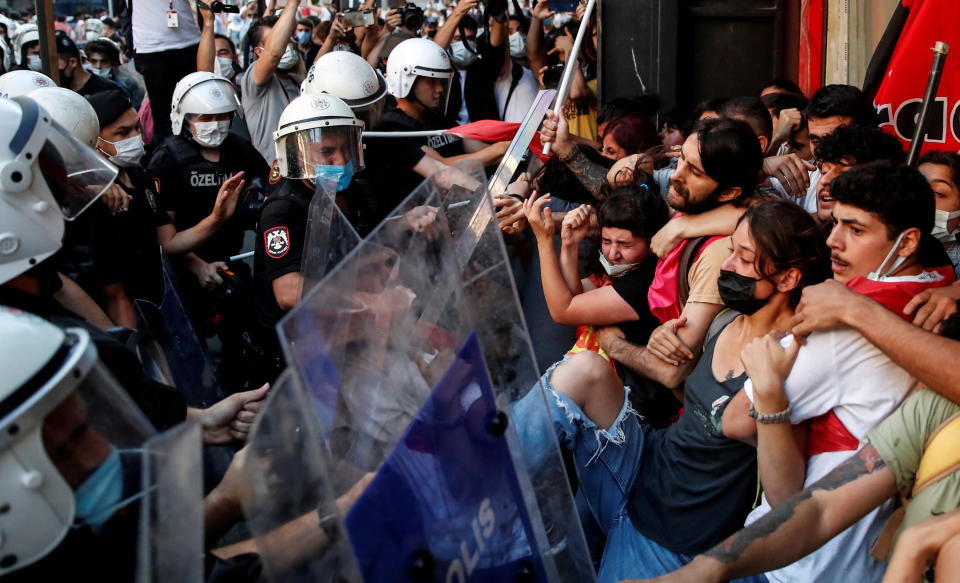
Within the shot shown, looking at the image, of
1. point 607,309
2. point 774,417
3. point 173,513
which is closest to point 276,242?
A: point 607,309

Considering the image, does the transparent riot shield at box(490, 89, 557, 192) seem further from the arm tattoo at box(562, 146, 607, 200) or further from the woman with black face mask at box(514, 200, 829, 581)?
the woman with black face mask at box(514, 200, 829, 581)

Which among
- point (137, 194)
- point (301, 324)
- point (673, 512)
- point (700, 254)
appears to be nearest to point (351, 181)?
point (137, 194)

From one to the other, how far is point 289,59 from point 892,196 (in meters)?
6.18

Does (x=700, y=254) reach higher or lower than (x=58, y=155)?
lower

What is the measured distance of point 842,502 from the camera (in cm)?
242

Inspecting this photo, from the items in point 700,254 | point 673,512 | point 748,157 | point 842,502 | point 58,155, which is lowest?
point 673,512

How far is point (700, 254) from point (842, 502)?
1331mm

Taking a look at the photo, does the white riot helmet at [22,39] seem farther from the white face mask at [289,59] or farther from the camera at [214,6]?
the white face mask at [289,59]

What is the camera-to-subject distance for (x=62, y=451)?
5.50 ft

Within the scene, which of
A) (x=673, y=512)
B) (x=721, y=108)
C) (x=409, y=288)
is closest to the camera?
(x=409, y=288)

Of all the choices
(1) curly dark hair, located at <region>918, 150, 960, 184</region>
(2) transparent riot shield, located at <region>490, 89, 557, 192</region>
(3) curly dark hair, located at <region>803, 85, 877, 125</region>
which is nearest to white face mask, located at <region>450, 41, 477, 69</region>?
(2) transparent riot shield, located at <region>490, 89, 557, 192</region>

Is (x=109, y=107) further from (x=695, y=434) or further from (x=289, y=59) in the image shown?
(x=695, y=434)

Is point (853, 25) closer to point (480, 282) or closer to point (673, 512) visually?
point (673, 512)

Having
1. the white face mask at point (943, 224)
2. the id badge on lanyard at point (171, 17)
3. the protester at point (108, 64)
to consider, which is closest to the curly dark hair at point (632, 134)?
the white face mask at point (943, 224)
